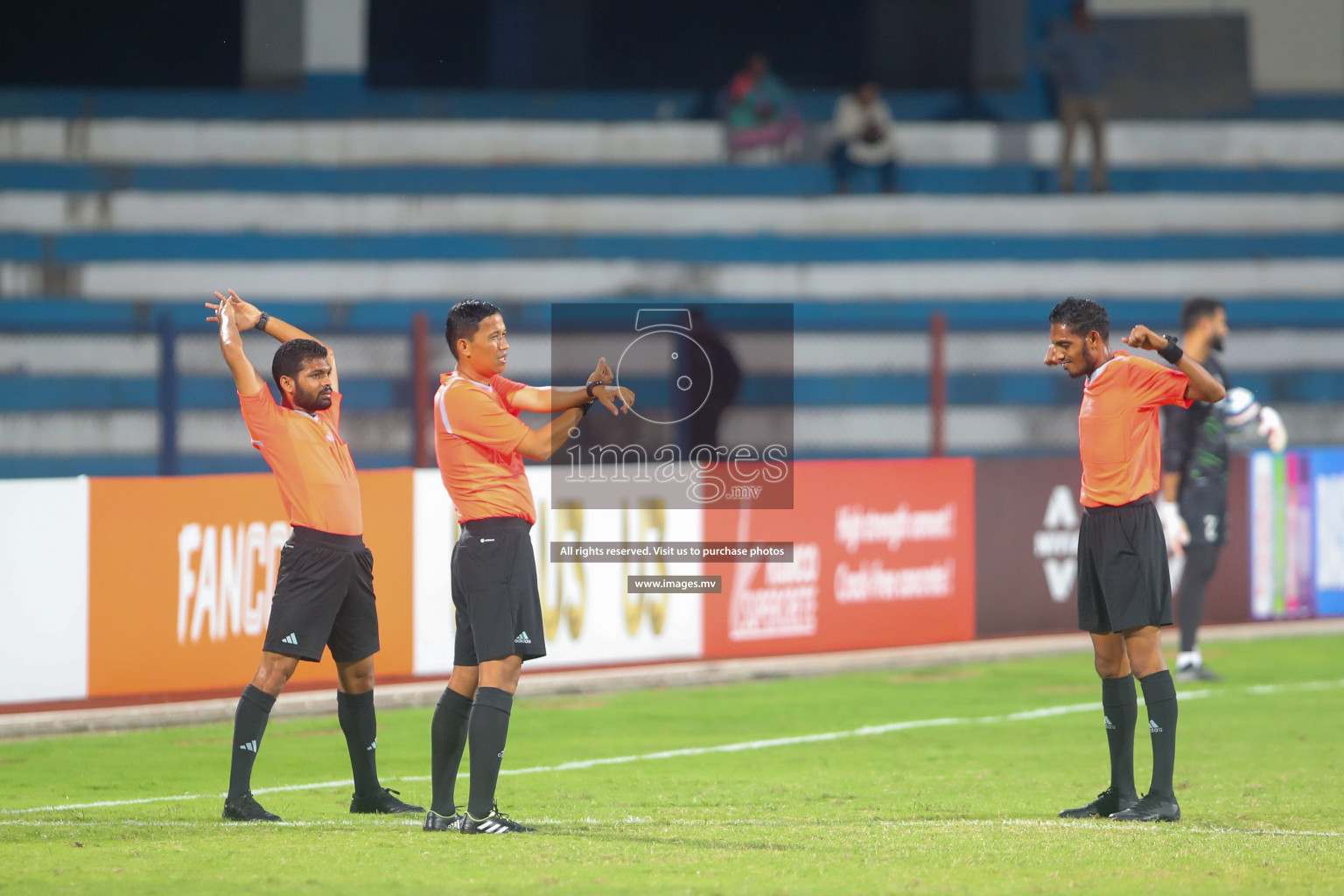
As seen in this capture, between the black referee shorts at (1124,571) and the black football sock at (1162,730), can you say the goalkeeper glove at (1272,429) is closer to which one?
the black referee shorts at (1124,571)

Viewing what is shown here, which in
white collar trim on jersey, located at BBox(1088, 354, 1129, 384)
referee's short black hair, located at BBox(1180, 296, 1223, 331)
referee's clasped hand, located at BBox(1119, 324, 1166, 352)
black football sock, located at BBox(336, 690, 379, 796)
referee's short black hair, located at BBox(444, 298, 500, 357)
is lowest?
black football sock, located at BBox(336, 690, 379, 796)

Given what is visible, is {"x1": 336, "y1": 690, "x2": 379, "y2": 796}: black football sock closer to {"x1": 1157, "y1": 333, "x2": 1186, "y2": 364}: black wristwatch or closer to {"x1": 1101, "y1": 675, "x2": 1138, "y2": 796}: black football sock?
{"x1": 1101, "y1": 675, "x2": 1138, "y2": 796}: black football sock

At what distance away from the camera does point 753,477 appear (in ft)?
43.8

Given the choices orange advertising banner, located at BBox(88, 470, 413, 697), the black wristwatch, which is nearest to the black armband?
the black wristwatch

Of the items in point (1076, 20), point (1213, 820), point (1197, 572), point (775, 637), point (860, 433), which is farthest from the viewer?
point (1076, 20)

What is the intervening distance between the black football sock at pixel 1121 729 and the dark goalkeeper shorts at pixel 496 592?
2.36 meters

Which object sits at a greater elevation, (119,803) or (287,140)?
(287,140)

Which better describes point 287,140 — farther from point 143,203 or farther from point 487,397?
point 487,397

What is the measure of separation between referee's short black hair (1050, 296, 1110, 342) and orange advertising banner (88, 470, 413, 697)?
17.8ft

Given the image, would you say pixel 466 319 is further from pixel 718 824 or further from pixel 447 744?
pixel 718 824

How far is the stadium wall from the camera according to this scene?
10.4 m

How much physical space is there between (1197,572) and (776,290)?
29.9 ft

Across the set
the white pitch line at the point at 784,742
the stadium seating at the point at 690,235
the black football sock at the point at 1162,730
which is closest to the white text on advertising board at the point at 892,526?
the stadium seating at the point at 690,235

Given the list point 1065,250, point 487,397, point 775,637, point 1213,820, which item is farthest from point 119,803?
point 1065,250
